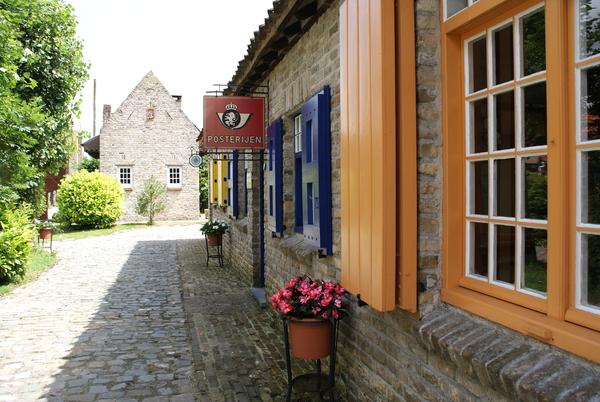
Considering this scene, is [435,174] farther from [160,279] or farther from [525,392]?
[160,279]

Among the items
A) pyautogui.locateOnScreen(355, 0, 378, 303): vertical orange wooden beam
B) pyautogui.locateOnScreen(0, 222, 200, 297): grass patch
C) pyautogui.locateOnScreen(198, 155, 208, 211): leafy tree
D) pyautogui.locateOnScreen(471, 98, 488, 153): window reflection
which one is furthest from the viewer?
pyautogui.locateOnScreen(198, 155, 208, 211): leafy tree

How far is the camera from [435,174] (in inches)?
100

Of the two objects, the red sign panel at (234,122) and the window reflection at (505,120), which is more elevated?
the red sign panel at (234,122)

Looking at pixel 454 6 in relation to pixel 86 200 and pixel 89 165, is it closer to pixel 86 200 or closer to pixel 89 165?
pixel 86 200

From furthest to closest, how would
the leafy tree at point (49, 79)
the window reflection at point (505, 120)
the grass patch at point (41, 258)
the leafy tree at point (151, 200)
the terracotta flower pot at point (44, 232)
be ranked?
the leafy tree at point (151, 200)
the terracotta flower pot at point (44, 232)
the leafy tree at point (49, 79)
the grass patch at point (41, 258)
the window reflection at point (505, 120)

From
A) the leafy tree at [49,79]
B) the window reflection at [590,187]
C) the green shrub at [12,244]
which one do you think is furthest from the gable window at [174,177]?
the window reflection at [590,187]

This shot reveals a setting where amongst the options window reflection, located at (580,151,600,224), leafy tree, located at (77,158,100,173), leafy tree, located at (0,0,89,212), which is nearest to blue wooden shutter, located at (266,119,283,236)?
window reflection, located at (580,151,600,224)

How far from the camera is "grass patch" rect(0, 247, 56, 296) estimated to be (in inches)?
332

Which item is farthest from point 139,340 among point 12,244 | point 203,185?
point 203,185

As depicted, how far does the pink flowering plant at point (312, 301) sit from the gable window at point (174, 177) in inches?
954

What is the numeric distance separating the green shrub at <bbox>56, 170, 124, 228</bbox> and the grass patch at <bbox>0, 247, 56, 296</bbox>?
8.49 metres

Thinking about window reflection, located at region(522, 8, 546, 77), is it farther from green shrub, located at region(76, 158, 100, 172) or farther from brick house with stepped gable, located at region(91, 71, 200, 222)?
green shrub, located at region(76, 158, 100, 172)

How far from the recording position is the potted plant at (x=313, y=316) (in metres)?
3.43

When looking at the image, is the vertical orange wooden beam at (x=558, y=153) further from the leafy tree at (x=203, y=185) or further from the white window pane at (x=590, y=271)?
the leafy tree at (x=203, y=185)
